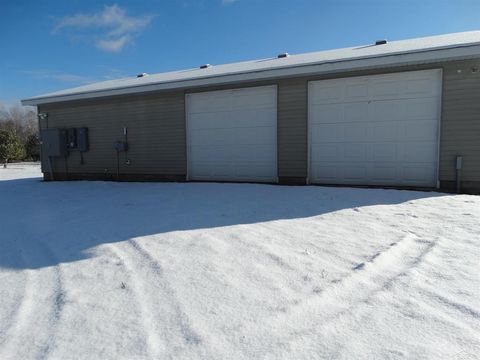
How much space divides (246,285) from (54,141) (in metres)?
11.4

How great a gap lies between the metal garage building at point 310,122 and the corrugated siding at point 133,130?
3 cm

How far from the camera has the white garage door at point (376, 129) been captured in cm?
736

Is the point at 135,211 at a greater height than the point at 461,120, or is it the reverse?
the point at 461,120

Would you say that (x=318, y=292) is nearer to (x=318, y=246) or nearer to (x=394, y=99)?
(x=318, y=246)

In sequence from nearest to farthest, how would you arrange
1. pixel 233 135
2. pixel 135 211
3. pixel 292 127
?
pixel 135 211
pixel 292 127
pixel 233 135

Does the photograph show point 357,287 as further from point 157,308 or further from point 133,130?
point 133,130

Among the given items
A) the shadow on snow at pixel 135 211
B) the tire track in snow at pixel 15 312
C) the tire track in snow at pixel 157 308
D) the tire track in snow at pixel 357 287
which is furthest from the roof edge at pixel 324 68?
the tire track in snow at pixel 15 312

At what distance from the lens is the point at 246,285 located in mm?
2838

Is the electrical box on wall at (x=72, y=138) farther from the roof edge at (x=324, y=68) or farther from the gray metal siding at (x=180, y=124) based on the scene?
the roof edge at (x=324, y=68)

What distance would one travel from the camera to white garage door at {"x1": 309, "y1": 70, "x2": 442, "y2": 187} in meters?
7.36

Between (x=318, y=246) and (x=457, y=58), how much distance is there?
5.44 meters

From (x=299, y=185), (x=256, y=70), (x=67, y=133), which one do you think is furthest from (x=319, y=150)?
(x=67, y=133)

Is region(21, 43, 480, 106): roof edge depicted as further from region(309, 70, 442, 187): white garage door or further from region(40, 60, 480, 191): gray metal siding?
region(309, 70, 442, 187): white garage door

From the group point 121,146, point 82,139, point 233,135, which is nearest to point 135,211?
point 233,135
